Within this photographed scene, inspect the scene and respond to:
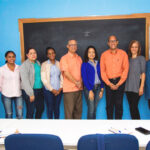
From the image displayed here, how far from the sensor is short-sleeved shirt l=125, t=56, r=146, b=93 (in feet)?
9.93

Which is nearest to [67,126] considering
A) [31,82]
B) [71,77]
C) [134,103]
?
[71,77]

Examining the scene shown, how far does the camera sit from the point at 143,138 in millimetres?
1448

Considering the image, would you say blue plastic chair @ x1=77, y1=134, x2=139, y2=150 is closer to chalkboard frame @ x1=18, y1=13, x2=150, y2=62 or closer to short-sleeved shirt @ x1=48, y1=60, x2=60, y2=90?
short-sleeved shirt @ x1=48, y1=60, x2=60, y2=90

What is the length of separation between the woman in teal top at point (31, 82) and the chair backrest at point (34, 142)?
193cm

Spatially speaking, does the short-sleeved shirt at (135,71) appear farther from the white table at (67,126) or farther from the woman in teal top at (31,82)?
the woman in teal top at (31,82)

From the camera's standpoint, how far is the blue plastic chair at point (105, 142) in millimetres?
1075

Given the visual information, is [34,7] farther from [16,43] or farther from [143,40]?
[143,40]

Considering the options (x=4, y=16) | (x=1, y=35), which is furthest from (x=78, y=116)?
(x=4, y=16)

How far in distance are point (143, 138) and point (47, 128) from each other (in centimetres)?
87

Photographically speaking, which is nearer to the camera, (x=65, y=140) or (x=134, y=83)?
(x=65, y=140)

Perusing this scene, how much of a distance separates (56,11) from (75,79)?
56.4 inches

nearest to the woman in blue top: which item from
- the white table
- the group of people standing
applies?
the group of people standing

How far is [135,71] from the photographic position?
305 cm

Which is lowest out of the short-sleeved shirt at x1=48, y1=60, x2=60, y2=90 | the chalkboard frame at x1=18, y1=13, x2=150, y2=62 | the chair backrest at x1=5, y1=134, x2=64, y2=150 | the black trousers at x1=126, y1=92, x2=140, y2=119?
the black trousers at x1=126, y1=92, x2=140, y2=119
